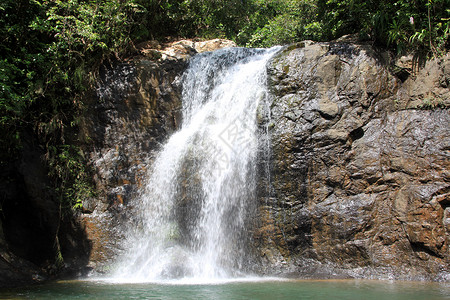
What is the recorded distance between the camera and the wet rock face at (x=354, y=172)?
6.89 metres

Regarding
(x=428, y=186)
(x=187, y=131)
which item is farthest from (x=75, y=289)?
(x=428, y=186)

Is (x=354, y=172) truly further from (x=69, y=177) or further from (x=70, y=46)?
(x=70, y=46)

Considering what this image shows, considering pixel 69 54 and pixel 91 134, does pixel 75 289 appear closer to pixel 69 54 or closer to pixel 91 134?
pixel 91 134

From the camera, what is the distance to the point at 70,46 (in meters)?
9.43

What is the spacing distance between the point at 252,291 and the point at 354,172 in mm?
3513

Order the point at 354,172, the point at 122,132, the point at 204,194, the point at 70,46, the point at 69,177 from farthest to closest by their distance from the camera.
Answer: the point at 122,132 < the point at 70,46 < the point at 69,177 < the point at 204,194 < the point at 354,172

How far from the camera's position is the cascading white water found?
7.77 meters

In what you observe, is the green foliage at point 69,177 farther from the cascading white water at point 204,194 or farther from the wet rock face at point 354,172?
the wet rock face at point 354,172

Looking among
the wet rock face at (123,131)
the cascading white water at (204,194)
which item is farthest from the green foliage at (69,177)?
the cascading white water at (204,194)

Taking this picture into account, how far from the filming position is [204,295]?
525 cm

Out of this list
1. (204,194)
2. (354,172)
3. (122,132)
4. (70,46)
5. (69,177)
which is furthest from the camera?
(122,132)

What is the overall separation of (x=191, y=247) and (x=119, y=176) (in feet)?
8.95

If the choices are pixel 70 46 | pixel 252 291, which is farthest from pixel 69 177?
pixel 252 291

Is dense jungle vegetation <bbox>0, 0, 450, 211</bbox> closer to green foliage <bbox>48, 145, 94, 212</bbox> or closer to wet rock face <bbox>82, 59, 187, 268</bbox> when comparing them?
green foliage <bbox>48, 145, 94, 212</bbox>
